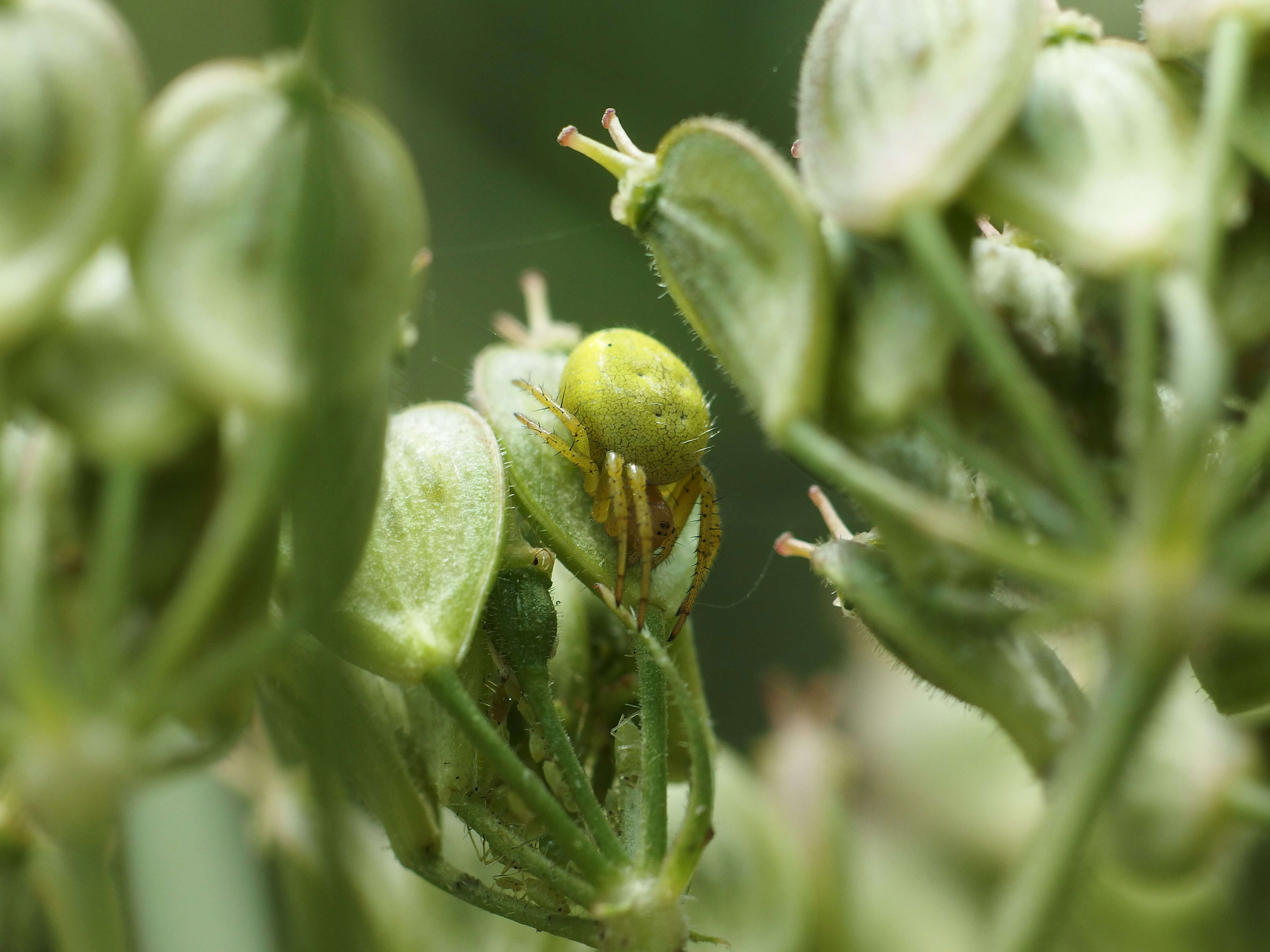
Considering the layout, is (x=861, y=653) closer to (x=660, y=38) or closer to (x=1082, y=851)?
(x=660, y=38)

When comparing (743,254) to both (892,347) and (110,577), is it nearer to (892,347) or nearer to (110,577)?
(892,347)

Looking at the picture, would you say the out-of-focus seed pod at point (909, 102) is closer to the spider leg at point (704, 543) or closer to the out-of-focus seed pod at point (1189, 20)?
the out-of-focus seed pod at point (1189, 20)

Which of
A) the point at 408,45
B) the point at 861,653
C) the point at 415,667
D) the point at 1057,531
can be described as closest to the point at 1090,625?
the point at 1057,531

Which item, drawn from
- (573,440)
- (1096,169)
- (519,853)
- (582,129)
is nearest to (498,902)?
(519,853)

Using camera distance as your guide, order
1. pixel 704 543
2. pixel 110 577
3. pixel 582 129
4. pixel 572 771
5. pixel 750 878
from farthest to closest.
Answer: pixel 582 129 < pixel 750 878 < pixel 704 543 < pixel 572 771 < pixel 110 577

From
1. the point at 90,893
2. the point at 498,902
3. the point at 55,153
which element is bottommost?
the point at 498,902

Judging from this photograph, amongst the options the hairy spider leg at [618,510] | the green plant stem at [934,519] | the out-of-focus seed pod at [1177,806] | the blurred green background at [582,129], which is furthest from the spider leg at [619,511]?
the blurred green background at [582,129]
